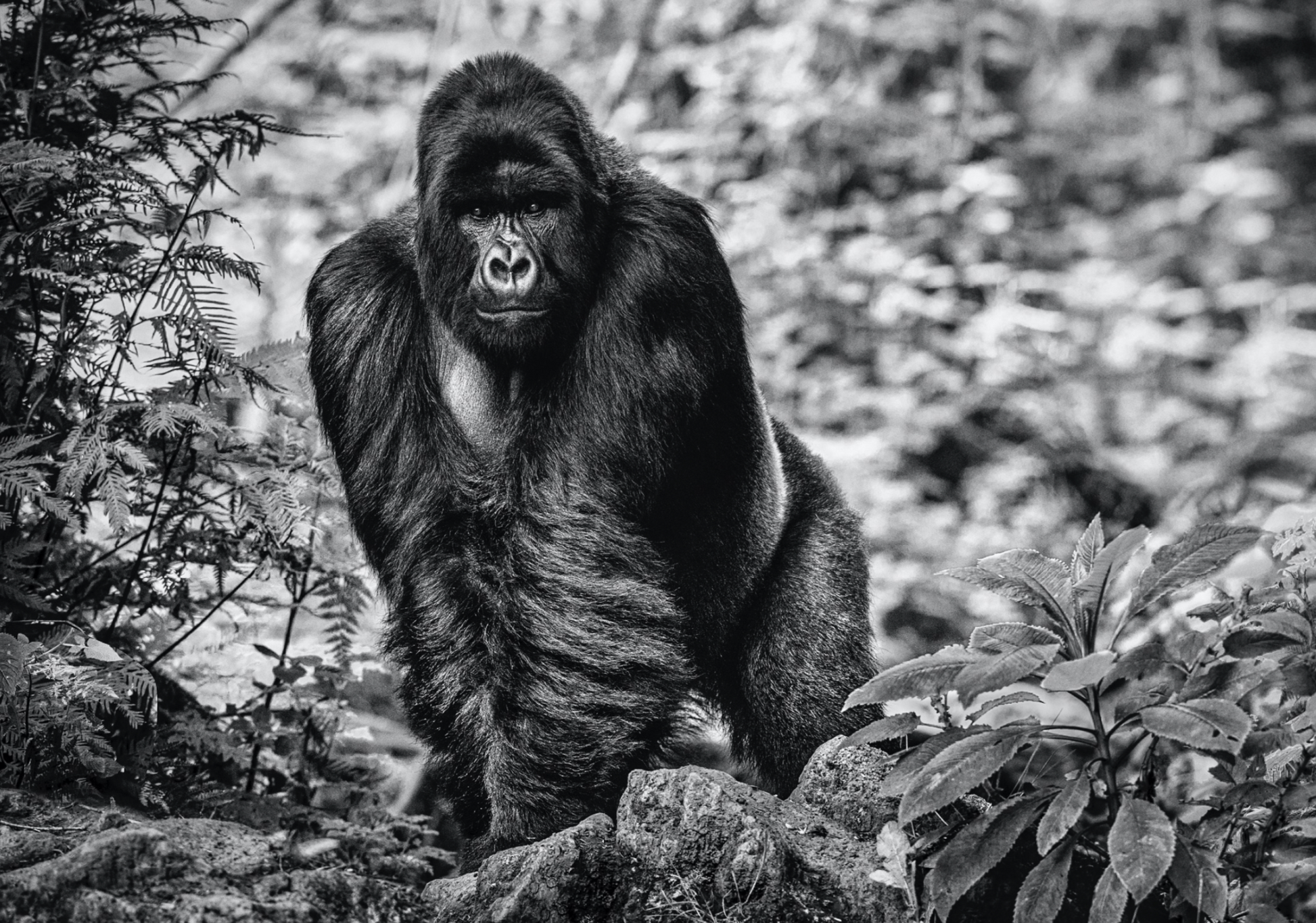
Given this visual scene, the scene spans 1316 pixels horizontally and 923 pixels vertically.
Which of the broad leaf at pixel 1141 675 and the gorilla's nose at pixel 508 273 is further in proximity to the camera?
the gorilla's nose at pixel 508 273

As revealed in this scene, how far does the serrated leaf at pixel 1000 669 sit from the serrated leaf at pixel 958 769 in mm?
91

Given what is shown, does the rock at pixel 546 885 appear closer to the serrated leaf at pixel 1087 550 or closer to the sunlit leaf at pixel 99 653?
the sunlit leaf at pixel 99 653

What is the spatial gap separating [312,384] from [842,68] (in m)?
6.48

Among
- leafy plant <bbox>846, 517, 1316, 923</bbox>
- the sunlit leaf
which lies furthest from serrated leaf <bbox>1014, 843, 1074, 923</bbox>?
the sunlit leaf

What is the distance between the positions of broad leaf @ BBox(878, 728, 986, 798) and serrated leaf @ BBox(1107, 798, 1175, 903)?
30 centimetres

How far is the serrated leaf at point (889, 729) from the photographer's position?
98.9 inches

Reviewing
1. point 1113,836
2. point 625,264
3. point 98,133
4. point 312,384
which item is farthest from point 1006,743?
point 98,133

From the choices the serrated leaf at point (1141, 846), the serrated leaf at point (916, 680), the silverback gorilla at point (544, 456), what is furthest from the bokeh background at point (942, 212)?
the serrated leaf at point (1141, 846)

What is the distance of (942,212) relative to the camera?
331 inches

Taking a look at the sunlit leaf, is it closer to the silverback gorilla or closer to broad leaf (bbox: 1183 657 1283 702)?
the silverback gorilla

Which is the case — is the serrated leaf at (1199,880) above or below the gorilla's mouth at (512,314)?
below

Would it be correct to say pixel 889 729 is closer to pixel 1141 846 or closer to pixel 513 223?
pixel 1141 846

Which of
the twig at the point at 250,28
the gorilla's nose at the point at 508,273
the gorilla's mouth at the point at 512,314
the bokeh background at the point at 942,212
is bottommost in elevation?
the bokeh background at the point at 942,212

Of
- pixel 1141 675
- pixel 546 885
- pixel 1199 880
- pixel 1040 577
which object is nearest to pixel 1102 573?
pixel 1040 577
